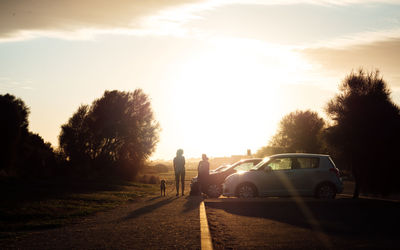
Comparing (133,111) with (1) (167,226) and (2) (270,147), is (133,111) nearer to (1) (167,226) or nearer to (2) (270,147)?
(2) (270,147)

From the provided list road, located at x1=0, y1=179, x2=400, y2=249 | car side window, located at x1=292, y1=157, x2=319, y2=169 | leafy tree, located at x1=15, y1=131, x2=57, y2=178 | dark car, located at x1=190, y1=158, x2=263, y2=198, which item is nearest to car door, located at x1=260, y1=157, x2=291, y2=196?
car side window, located at x1=292, y1=157, x2=319, y2=169

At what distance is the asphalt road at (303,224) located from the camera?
912cm

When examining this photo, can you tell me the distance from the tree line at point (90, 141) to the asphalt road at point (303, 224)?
3199cm

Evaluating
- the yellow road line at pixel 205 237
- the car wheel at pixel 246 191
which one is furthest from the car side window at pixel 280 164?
the yellow road line at pixel 205 237

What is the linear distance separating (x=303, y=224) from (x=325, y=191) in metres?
8.20

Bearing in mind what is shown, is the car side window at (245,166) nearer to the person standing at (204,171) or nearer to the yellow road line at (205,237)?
the person standing at (204,171)

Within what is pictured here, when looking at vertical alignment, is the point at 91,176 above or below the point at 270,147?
below

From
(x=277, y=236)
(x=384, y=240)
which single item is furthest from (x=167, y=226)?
(x=384, y=240)

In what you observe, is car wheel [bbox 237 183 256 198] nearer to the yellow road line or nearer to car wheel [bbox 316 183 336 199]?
car wheel [bbox 316 183 336 199]

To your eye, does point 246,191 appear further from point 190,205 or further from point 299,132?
point 299,132

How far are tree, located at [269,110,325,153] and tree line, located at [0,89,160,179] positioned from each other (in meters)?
26.5

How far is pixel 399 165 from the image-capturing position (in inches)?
858

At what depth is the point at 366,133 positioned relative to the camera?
21.5m

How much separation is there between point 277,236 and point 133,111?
151 feet
